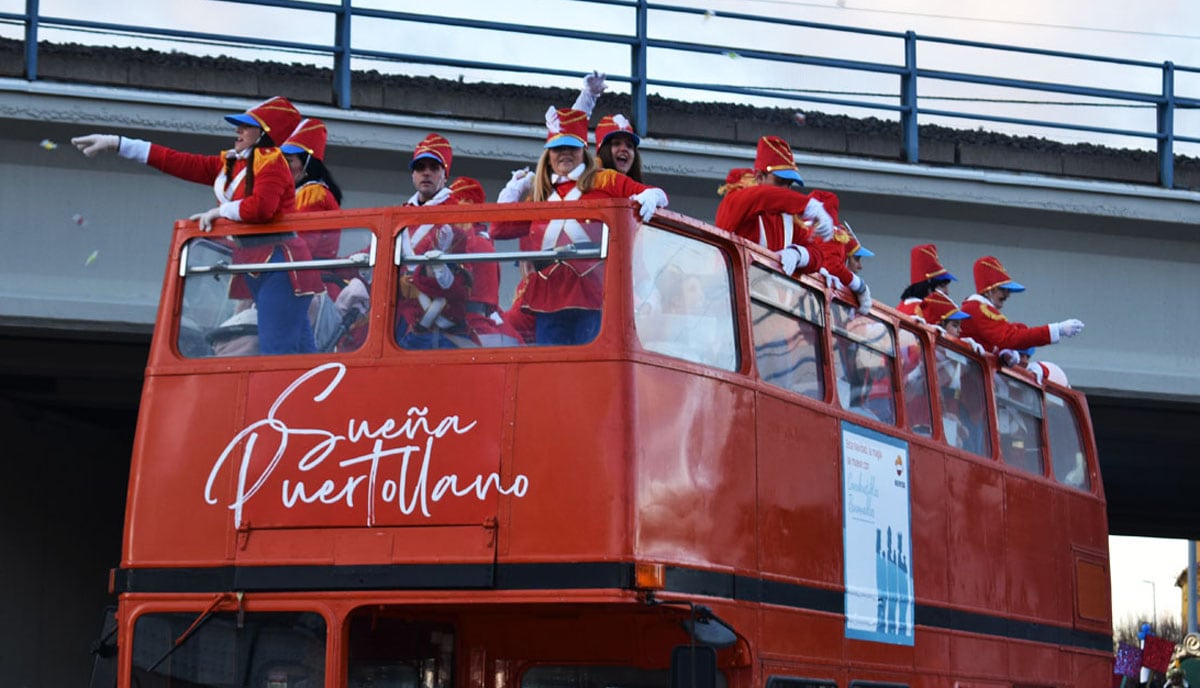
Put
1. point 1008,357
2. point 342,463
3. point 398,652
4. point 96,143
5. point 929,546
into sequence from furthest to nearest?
point 1008,357 → point 929,546 → point 96,143 → point 398,652 → point 342,463

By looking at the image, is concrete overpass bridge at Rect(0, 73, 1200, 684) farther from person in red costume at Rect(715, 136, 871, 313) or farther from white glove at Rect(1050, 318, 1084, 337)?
person in red costume at Rect(715, 136, 871, 313)

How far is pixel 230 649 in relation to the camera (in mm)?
8172

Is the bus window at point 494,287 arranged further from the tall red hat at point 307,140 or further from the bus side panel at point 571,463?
the tall red hat at point 307,140

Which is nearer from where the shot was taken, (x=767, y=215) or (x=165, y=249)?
(x=767, y=215)

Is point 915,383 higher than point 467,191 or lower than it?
lower

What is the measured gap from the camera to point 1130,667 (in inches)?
919

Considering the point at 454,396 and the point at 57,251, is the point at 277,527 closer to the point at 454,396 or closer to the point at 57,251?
the point at 454,396

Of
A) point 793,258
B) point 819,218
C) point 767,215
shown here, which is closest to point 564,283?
point 793,258

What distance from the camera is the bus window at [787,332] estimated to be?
348 inches

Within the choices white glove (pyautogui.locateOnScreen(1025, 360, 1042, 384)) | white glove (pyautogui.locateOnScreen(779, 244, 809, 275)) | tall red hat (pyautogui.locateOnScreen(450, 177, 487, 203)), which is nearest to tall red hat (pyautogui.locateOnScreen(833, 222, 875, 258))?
white glove (pyautogui.locateOnScreen(779, 244, 809, 275))

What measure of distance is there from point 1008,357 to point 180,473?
6.15 meters

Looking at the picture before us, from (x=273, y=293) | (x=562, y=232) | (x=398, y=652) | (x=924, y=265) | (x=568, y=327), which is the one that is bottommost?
(x=398, y=652)

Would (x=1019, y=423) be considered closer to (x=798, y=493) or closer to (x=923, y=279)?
(x=923, y=279)

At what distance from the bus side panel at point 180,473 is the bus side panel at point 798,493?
2.48 m
